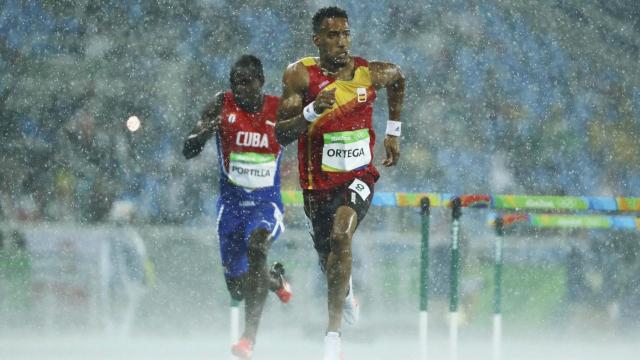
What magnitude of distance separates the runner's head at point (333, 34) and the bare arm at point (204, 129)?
105 cm

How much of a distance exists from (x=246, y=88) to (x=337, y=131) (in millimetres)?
1145

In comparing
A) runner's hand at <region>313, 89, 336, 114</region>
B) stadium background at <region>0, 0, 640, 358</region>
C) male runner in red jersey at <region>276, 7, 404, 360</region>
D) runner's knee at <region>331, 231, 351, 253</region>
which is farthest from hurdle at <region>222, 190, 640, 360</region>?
stadium background at <region>0, 0, 640, 358</region>

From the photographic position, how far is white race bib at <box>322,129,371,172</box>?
5.08 m

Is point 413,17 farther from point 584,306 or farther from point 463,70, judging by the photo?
point 584,306

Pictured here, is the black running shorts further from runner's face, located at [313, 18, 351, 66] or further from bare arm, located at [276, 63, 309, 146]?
runner's face, located at [313, 18, 351, 66]

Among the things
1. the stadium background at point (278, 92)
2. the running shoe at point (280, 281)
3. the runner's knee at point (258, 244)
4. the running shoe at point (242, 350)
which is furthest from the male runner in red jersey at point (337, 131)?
the stadium background at point (278, 92)

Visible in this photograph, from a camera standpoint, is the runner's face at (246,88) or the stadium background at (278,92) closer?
the runner's face at (246,88)

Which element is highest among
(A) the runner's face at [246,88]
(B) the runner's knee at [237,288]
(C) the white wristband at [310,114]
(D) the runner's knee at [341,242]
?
(A) the runner's face at [246,88]

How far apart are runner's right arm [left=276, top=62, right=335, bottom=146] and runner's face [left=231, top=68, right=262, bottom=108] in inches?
38.7

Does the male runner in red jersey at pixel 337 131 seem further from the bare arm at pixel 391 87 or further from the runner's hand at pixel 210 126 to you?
the runner's hand at pixel 210 126

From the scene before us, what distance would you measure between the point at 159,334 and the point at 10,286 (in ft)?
3.82

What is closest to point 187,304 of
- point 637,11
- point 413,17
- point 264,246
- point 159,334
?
point 159,334

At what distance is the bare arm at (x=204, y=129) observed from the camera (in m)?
5.82

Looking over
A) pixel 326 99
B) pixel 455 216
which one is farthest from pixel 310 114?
pixel 455 216
